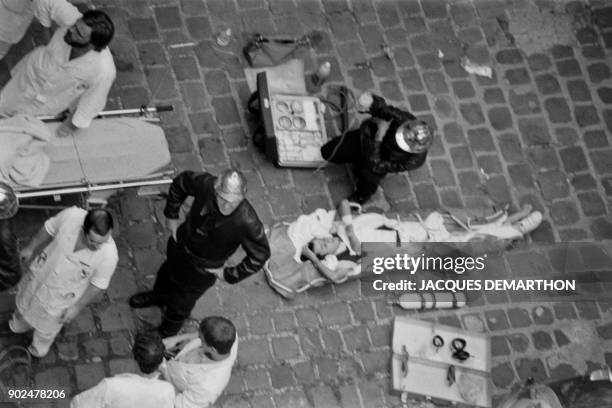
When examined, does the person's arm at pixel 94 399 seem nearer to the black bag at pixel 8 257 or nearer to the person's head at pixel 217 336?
the person's head at pixel 217 336

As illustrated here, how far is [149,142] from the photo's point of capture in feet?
32.4

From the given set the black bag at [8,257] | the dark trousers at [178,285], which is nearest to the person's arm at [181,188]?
the dark trousers at [178,285]

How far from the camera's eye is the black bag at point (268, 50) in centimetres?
1121

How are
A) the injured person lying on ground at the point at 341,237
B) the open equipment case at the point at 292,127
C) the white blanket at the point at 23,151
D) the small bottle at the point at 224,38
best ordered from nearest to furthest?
the white blanket at the point at 23,151 → the injured person lying on ground at the point at 341,237 → the open equipment case at the point at 292,127 → the small bottle at the point at 224,38

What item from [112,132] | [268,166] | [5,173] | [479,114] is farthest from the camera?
[479,114]

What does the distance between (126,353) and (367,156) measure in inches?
110

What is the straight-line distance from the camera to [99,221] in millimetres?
7746

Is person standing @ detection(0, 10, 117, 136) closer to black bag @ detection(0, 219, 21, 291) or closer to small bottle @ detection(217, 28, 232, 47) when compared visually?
black bag @ detection(0, 219, 21, 291)

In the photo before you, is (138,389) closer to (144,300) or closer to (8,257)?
(8,257)

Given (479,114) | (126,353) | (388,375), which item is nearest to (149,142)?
(126,353)

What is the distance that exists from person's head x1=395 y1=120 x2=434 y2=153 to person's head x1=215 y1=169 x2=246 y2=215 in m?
2.19

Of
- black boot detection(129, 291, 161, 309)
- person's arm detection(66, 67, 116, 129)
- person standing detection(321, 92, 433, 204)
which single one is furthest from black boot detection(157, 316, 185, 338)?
person standing detection(321, 92, 433, 204)

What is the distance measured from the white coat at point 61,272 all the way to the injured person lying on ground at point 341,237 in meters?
2.16

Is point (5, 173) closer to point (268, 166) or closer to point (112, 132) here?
point (112, 132)
